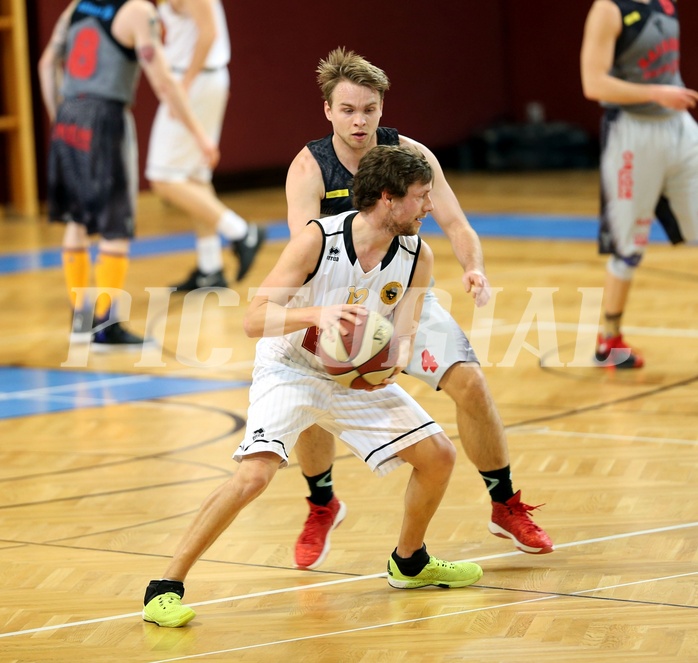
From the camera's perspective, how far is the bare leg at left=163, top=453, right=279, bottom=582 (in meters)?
3.78

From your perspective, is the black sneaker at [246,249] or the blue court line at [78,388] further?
the black sneaker at [246,249]

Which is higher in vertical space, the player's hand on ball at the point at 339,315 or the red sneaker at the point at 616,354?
the player's hand on ball at the point at 339,315

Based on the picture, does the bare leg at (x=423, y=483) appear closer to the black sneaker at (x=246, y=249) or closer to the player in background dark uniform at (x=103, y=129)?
the player in background dark uniform at (x=103, y=129)

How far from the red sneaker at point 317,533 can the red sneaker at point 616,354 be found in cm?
278

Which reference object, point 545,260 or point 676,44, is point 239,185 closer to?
point 545,260

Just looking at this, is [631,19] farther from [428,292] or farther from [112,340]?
[112,340]

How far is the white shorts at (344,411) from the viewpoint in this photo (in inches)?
154

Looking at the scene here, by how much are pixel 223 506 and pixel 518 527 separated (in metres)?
1.05

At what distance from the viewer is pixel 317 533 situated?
174 inches

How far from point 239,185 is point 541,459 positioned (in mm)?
10089

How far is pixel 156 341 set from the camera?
7.95 metres

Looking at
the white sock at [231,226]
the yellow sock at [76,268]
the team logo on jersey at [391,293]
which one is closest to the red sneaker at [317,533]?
the team logo on jersey at [391,293]

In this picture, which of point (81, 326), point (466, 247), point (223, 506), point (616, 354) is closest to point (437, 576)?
point (223, 506)

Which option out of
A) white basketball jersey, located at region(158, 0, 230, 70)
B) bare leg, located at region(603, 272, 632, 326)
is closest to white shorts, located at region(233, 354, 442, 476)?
bare leg, located at region(603, 272, 632, 326)
